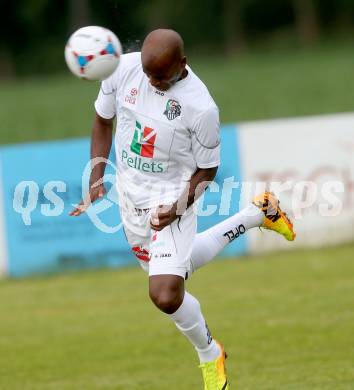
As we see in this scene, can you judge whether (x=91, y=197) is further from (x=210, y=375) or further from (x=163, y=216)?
(x=210, y=375)

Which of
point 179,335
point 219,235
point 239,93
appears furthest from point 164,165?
point 239,93

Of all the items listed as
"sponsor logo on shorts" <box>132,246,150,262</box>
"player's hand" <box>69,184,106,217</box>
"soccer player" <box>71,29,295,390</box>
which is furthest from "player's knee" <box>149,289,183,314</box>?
"player's hand" <box>69,184,106,217</box>

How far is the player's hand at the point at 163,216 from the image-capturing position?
785cm

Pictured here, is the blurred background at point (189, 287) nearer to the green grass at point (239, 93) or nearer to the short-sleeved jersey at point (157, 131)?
the short-sleeved jersey at point (157, 131)

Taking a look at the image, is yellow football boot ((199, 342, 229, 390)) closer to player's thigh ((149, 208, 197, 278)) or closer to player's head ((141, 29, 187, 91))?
player's thigh ((149, 208, 197, 278))

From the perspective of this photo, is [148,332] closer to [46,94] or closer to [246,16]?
[46,94]

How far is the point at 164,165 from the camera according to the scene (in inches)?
311

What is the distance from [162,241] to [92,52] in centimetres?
149

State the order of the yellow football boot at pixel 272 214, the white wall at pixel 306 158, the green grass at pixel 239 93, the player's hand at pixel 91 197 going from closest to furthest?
the player's hand at pixel 91 197 < the yellow football boot at pixel 272 214 < the white wall at pixel 306 158 < the green grass at pixel 239 93

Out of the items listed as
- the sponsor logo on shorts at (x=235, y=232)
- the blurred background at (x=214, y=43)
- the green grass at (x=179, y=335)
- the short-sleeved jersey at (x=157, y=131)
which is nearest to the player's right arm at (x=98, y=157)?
the short-sleeved jersey at (x=157, y=131)

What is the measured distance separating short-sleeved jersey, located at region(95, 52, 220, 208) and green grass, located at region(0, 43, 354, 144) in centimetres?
1882

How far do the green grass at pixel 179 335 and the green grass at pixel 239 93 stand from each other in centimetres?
1295

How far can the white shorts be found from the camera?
786 centimetres

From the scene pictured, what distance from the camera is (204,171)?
7.80 meters
